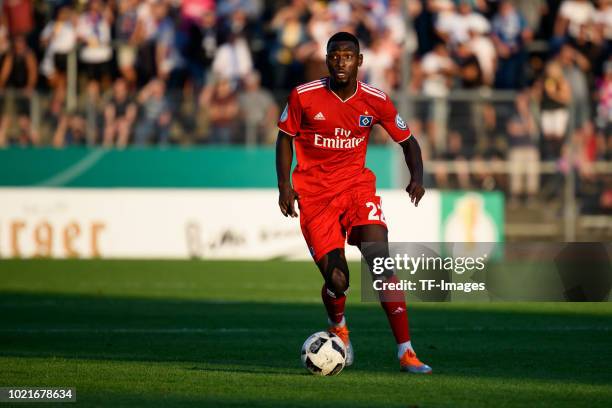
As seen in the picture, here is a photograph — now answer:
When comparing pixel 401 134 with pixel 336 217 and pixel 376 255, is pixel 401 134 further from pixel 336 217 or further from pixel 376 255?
pixel 376 255

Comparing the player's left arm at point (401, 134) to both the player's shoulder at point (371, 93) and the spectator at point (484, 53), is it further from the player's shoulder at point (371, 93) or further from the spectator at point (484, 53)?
the spectator at point (484, 53)

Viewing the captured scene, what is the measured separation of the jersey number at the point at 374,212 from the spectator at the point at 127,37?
50.4 ft

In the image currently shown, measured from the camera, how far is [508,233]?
2367cm

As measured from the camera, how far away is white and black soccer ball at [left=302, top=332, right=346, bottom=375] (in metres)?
8.74

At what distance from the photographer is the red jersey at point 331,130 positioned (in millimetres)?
9383

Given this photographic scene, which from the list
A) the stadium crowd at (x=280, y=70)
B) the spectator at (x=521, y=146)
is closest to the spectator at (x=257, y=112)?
the stadium crowd at (x=280, y=70)

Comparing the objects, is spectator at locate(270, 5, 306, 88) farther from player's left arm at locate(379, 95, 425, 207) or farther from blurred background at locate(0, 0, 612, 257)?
player's left arm at locate(379, 95, 425, 207)

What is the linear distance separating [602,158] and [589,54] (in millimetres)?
2203

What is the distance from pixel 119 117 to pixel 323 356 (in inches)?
592

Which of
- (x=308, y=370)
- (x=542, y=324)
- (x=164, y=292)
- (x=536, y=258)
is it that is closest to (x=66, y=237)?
(x=164, y=292)

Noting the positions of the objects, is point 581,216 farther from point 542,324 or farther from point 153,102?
point 542,324

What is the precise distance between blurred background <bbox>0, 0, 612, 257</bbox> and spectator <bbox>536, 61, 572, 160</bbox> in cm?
3

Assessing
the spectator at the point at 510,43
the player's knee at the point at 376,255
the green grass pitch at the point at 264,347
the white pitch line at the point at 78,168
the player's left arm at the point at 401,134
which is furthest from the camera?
the spectator at the point at 510,43

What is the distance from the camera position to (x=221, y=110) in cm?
2325
